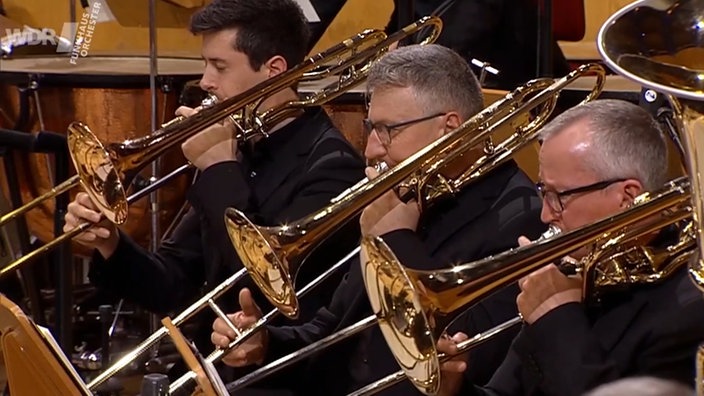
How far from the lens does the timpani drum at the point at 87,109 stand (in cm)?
350

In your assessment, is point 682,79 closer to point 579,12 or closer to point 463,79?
point 463,79

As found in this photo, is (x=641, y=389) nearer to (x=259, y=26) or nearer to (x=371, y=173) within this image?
(x=371, y=173)

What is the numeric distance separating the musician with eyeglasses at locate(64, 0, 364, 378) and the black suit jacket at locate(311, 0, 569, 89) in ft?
2.01

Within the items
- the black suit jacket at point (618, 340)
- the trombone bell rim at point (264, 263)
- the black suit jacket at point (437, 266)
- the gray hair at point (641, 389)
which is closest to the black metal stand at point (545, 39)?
the black suit jacket at point (437, 266)

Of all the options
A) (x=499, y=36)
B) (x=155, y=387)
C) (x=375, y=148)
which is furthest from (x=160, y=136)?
(x=499, y=36)

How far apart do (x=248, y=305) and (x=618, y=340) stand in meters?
0.73

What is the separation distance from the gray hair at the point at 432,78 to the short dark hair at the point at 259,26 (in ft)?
1.34

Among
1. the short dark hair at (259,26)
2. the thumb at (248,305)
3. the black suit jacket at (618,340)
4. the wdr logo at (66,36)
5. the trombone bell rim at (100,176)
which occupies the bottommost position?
the black suit jacket at (618,340)

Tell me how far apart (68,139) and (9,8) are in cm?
200

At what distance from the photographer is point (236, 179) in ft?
8.29

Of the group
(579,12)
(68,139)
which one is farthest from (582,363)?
(579,12)

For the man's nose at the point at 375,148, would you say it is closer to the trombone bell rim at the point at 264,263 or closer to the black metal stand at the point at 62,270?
the trombone bell rim at the point at 264,263

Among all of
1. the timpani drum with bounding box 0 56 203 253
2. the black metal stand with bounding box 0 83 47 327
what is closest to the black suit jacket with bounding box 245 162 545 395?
the timpani drum with bounding box 0 56 203 253

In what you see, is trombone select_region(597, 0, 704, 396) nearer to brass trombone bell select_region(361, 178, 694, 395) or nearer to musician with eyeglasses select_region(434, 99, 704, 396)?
brass trombone bell select_region(361, 178, 694, 395)
